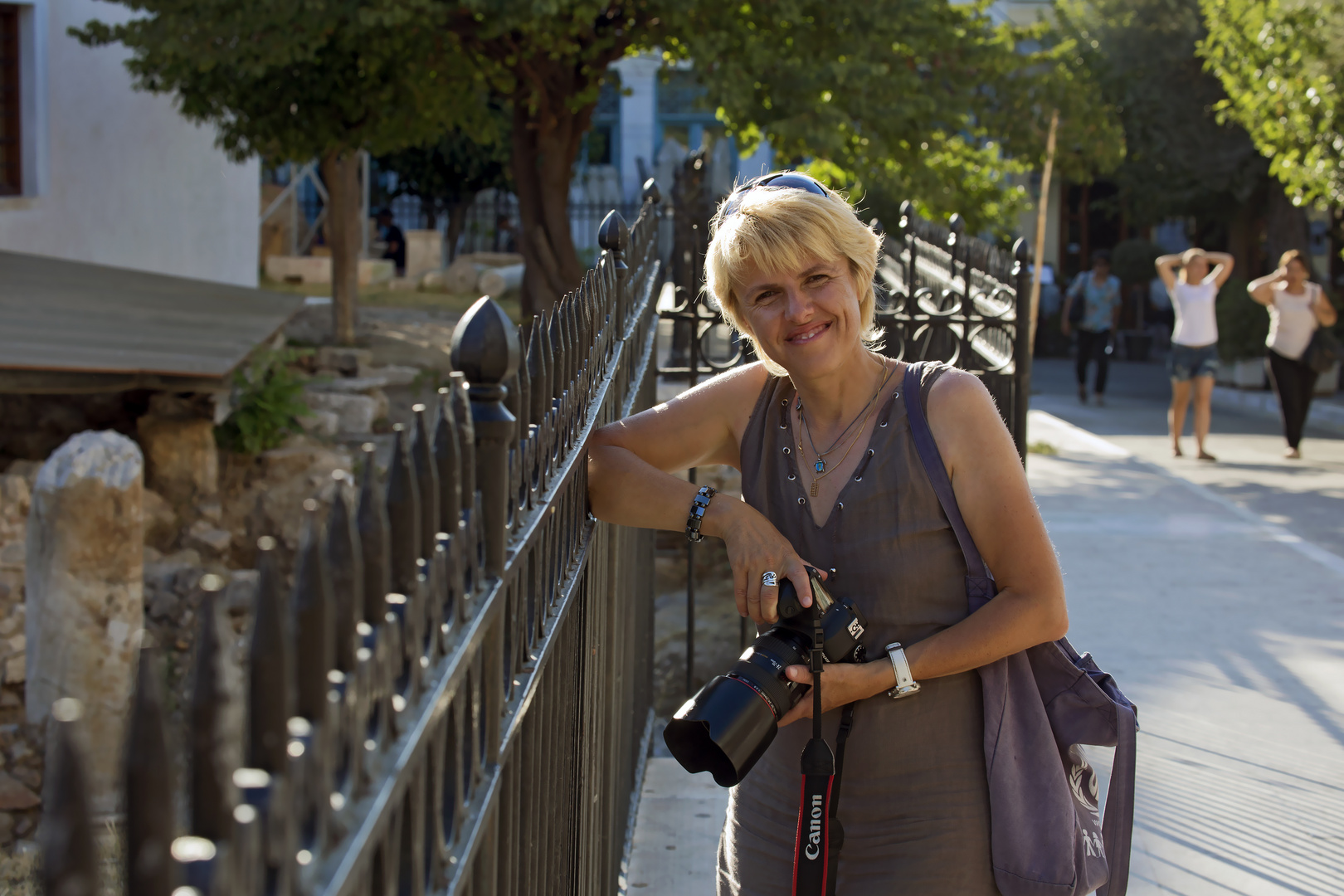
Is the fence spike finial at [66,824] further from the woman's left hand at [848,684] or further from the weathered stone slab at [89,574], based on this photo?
the weathered stone slab at [89,574]

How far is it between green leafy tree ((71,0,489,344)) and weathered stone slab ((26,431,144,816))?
5229mm

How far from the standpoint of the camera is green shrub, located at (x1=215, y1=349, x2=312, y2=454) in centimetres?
1016

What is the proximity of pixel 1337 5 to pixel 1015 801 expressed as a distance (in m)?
12.7

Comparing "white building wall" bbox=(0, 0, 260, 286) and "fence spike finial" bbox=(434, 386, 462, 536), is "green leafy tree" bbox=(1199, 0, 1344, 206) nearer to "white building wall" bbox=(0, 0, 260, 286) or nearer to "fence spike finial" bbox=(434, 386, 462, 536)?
"white building wall" bbox=(0, 0, 260, 286)

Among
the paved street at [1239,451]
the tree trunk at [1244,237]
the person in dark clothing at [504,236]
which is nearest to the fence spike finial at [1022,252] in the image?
the paved street at [1239,451]

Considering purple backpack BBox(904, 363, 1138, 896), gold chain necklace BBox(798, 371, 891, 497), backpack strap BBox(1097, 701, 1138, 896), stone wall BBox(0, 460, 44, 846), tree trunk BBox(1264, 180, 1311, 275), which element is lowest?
stone wall BBox(0, 460, 44, 846)

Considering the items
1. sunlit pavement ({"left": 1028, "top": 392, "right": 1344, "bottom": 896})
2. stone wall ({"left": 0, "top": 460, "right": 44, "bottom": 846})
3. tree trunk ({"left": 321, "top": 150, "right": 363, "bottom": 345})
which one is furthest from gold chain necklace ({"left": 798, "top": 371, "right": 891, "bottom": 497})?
tree trunk ({"left": 321, "top": 150, "right": 363, "bottom": 345})

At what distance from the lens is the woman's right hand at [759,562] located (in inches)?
75.8

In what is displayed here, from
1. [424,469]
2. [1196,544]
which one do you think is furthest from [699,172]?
[424,469]

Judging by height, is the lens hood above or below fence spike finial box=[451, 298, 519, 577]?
below

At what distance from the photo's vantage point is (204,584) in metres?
0.60

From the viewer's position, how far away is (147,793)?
623mm

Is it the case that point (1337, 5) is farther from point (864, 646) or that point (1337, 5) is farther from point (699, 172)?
point (864, 646)

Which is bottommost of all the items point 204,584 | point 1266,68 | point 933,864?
point 933,864
